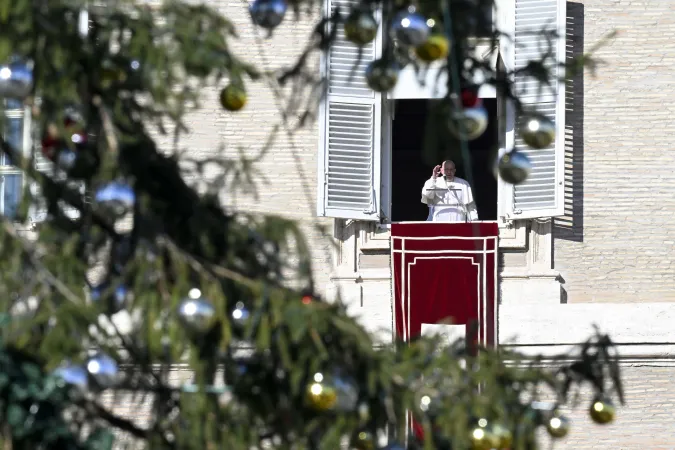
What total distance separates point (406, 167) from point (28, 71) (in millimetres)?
14274

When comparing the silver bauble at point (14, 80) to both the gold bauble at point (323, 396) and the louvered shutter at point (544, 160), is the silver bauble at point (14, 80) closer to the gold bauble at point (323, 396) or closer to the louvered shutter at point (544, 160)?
the gold bauble at point (323, 396)

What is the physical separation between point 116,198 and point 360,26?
116cm

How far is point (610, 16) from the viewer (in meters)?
13.9

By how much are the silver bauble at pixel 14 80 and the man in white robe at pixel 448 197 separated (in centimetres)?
847

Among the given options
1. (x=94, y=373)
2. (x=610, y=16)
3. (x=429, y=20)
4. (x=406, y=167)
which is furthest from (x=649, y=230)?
(x=94, y=373)

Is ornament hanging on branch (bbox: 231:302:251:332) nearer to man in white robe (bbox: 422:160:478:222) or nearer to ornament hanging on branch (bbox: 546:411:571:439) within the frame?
ornament hanging on branch (bbox: 546:411:571:439)

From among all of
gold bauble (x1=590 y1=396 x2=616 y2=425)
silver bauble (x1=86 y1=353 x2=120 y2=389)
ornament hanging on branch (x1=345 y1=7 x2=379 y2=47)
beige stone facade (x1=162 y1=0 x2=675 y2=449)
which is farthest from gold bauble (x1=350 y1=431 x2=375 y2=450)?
beige stone facade (x1=162 y1=0 x2=675 y2=449)

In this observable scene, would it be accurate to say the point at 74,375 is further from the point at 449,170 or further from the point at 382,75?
the point at 449,170

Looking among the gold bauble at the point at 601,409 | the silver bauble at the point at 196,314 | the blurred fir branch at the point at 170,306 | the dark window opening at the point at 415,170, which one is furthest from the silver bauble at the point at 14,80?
the dark window opening at the point at 415,170

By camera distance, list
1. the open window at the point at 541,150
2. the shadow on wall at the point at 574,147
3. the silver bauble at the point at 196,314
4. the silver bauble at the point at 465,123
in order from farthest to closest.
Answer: the shadow on wall at the point at 574,147
the open window at the point at 541,150
the silver bauble at the point at 465,123
the silver bauble at the point at 196,314

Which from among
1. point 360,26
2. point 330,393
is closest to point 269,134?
point 360,26

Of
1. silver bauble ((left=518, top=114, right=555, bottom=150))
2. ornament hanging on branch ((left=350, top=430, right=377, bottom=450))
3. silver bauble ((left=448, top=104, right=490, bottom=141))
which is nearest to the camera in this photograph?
ornament hanging on branch ((left=350, top=430, right=377, bottom=450))

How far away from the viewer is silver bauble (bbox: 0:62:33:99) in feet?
19.0

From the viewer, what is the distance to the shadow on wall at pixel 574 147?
45.3ft
